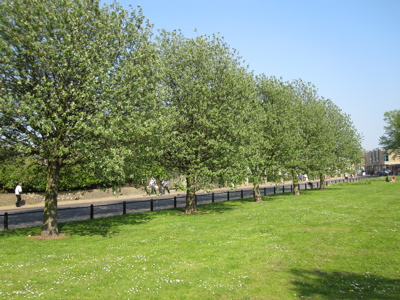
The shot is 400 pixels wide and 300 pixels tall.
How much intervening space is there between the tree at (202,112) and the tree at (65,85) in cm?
494

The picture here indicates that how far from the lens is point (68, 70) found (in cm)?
1244

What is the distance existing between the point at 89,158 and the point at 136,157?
9.17 feet

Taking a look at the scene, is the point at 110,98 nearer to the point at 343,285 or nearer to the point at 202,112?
the point at 202,112

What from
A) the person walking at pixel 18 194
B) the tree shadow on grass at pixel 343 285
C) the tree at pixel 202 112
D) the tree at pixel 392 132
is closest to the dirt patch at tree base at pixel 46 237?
the tree at pixel 202 112

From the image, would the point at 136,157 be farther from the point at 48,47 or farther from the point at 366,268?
the point at 366,268

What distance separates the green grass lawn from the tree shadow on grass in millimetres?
21

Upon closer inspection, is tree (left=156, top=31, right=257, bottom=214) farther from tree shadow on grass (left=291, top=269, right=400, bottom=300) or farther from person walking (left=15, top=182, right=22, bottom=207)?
person walking (left=15, top=182, right=22, bottom=207)

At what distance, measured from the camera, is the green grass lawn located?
25.5 feet

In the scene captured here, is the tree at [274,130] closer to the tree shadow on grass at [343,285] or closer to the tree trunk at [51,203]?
the tree trunk at [51,203]

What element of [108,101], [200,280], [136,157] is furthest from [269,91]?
[200,280]

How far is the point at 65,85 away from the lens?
1352cm

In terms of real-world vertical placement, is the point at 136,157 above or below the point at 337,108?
below

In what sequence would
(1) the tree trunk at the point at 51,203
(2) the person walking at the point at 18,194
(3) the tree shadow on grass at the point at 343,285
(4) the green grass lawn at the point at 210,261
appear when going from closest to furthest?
(3) the tree shadow on grass at the point at 343,285 < (4) the green grass lawn at the point at 210,261 < (1) the tree trunk at the point at 51,203 < (2) the person walking at the point at 18,194

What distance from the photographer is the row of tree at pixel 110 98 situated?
500 inches
